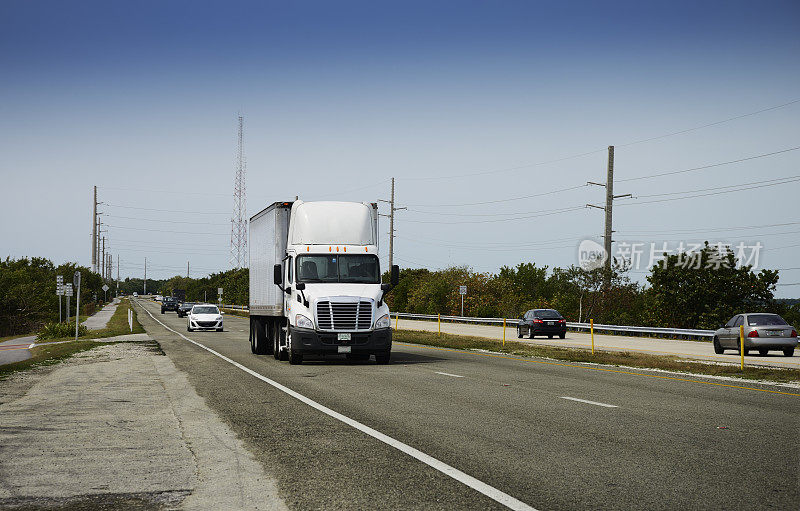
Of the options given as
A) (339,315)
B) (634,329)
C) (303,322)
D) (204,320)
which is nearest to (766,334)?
(634,329)

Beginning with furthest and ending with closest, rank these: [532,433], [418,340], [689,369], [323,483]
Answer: [418,340] → [689,369] → [532,433] → [323,483]

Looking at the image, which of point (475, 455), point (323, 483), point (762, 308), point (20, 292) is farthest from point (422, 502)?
point (20, 292)

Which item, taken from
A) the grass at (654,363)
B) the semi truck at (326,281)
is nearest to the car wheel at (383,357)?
the semi truck at (326,281)

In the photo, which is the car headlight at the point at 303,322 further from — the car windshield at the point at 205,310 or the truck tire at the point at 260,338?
the car windshield at the point at 205,310

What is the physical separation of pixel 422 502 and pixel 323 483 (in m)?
1.07

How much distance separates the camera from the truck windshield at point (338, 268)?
21109 mm

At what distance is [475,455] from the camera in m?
8.28

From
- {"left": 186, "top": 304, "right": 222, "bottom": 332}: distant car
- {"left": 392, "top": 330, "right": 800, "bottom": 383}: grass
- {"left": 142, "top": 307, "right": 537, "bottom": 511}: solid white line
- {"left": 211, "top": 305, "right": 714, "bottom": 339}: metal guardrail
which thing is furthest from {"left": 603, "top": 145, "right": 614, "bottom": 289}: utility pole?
{"left": 142, "top": 307, "right": 537, "bottom": 511}: solid white line

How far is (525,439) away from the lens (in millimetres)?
9273

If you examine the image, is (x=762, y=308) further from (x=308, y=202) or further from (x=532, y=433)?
(x=532, y=433)

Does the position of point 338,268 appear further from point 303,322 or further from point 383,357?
point 383,357

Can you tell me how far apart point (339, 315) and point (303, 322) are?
0.91 m

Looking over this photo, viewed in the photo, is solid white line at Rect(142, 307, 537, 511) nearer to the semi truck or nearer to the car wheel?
the semi truck

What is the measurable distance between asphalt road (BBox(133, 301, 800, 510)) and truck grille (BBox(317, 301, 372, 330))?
2646mm
